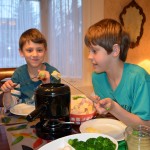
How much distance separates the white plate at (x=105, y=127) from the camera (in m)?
0.93

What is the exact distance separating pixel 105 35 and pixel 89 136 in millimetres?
570

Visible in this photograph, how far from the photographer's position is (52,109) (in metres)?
0.90

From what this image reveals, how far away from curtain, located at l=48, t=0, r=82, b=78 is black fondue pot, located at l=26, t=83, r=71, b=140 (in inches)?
81.9

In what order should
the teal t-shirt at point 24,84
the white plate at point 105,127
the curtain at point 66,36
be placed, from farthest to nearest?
the curtain at point 66,36
the teal t-shirt at point 24,84
the white plate at point 105,127

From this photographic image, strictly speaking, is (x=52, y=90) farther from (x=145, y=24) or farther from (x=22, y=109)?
(x=145, y=24)

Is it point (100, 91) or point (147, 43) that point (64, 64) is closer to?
point (147, 43)

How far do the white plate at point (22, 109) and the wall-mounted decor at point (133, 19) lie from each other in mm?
2121

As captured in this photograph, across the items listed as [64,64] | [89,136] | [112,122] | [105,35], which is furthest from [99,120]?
[64,64]

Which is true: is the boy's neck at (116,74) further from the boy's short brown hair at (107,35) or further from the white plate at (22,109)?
the white plate at (22,109)

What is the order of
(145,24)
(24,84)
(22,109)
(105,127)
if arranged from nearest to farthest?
(105,127)
(22,109)
(24,84)
(145,24)

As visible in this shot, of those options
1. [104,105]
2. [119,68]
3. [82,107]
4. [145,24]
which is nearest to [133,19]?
[145,24]

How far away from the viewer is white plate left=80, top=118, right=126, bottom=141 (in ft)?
3.04

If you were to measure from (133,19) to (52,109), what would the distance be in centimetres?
250

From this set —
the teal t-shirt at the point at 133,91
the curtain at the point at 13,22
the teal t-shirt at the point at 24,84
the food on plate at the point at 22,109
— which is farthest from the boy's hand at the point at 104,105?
the curtain at the point at 13,22
